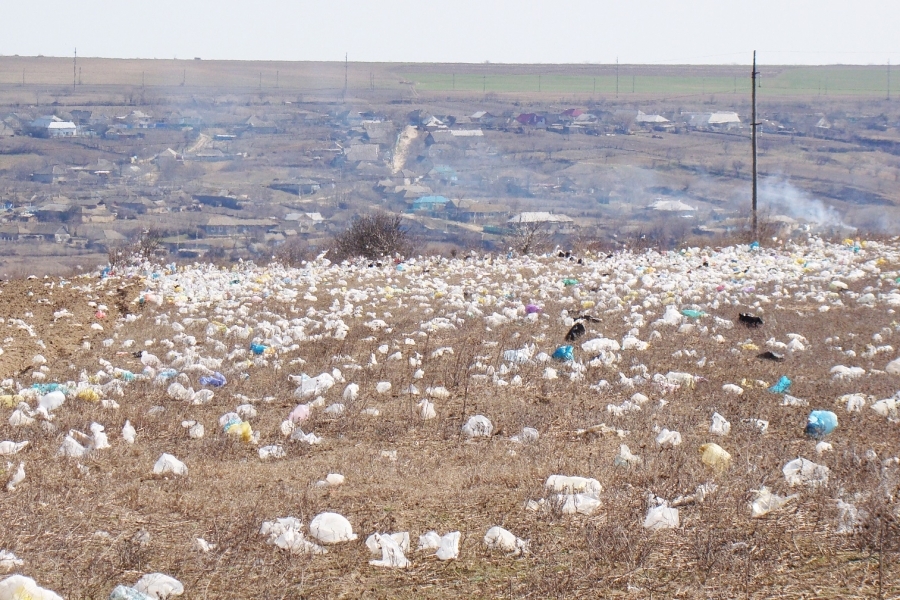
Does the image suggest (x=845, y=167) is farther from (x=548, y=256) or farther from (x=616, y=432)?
(x=616, y=432)

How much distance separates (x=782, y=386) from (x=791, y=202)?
1479 inches

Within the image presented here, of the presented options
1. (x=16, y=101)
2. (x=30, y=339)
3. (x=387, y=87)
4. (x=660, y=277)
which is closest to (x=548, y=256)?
(x=660, y=277)

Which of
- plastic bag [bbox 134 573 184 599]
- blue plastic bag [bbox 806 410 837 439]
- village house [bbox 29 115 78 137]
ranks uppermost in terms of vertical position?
village house [bbox 29 115 78 137]

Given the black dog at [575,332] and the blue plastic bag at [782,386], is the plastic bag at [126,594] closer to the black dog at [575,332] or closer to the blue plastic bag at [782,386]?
the blue plastic bag at [782,386]

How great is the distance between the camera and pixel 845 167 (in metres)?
57.3

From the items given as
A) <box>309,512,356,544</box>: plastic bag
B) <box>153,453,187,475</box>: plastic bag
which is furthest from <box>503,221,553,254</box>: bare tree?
<box>309,512,356,544</box>: plastic bag

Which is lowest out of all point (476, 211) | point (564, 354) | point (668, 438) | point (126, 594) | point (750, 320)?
point (126, 594)

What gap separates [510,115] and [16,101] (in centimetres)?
4198

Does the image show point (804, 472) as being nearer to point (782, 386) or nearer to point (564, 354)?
point (782, 386)

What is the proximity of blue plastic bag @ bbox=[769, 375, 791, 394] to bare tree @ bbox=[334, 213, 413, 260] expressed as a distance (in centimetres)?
1132

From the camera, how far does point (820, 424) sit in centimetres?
450

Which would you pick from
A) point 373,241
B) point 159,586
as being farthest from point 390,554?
point 373,241

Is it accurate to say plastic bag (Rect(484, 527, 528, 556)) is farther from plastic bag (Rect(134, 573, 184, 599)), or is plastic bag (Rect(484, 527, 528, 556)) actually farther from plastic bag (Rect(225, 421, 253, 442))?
plastic bag (Rect(225, 421, 253, 442))

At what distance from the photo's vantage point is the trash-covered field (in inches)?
119
